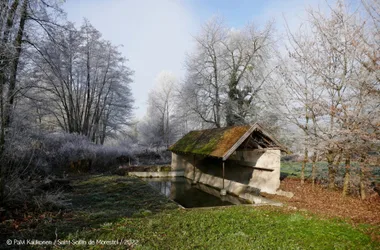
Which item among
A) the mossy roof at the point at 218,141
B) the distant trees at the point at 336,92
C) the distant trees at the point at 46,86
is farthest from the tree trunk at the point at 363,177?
the distant trees at the point at 46,86

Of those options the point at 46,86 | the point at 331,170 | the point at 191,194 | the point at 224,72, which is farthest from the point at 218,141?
the point at 46,86

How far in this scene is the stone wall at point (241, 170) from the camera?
11.2 metres

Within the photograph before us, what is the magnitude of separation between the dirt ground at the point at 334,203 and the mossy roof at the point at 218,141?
2528mm

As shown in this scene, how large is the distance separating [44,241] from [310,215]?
6.51 m

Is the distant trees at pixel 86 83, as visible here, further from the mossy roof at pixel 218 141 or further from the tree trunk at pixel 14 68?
the tree trunk at pixel 14 68

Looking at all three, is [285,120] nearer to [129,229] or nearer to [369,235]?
[369,235]

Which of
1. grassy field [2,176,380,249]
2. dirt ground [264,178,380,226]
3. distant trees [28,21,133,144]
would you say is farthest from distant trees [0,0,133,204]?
dirt ground [264,178,380,226]

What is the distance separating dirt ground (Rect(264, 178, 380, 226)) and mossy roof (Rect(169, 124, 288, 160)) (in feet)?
8.29

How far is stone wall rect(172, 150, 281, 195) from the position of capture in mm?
11172

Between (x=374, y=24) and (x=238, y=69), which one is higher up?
(x=238, y=69)

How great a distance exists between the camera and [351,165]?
966 centimetres

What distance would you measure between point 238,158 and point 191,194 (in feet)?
14.6

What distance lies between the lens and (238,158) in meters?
14.9

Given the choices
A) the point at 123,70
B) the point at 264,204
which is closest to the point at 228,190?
the point at 264,204
